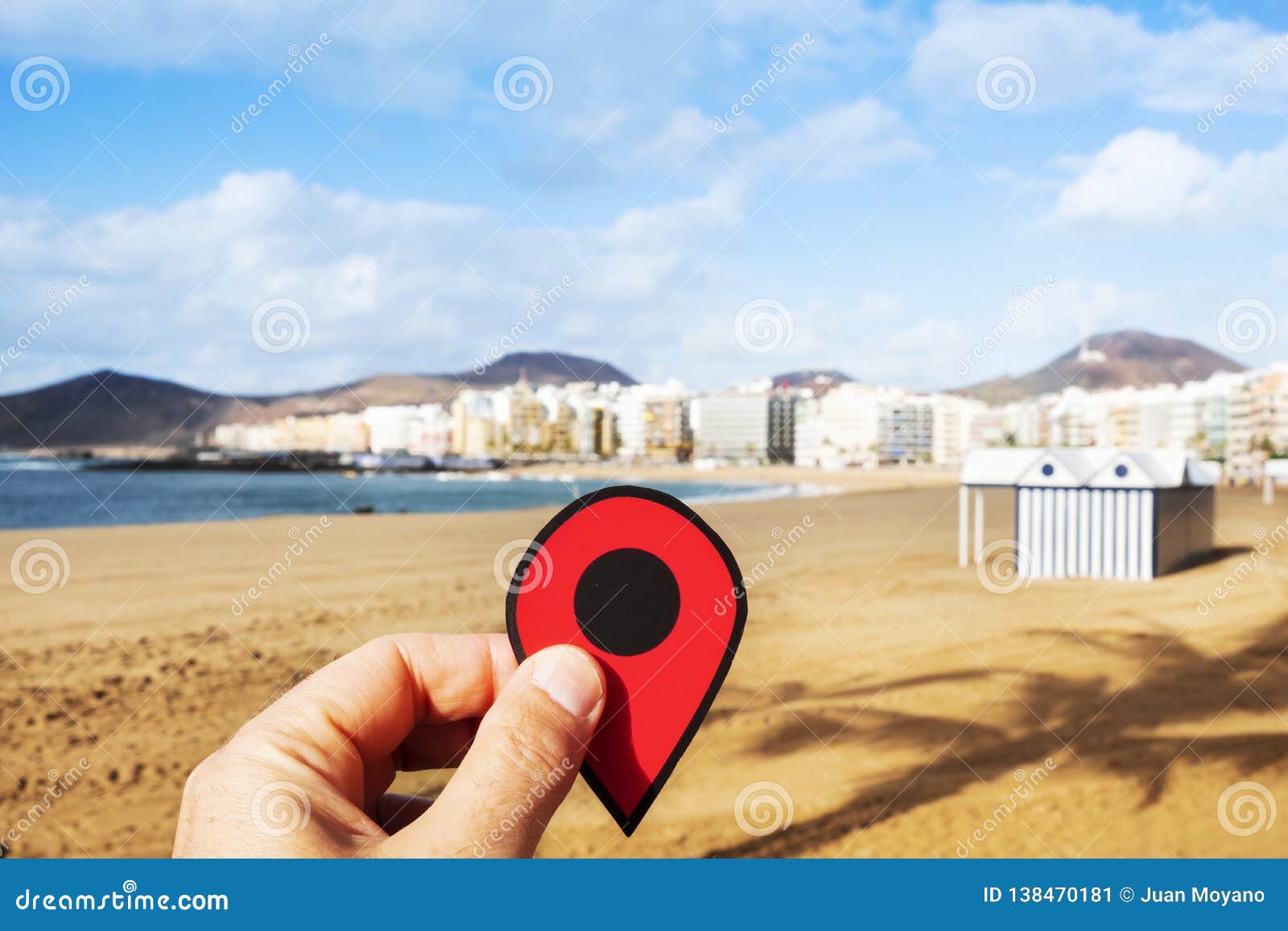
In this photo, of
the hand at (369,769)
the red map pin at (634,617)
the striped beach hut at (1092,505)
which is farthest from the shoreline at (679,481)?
the red map pin at (634,617)

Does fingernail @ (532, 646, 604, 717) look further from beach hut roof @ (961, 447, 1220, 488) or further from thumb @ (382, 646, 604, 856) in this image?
beach hut roof @ (961, 447, 1220, 488)

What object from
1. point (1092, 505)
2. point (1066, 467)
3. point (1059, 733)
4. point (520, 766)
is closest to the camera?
point (520, 766)

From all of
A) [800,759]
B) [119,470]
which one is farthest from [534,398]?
A: [800,759]

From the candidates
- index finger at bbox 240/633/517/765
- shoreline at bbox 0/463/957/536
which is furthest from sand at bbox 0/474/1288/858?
shoreline at bbox 0/463/957/536

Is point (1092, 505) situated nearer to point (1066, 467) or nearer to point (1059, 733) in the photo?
point (1066, 467)

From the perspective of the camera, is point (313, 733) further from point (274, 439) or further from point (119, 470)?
point (274, 439)

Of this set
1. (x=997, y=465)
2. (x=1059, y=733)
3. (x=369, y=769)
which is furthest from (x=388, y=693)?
(x=997, y=465)

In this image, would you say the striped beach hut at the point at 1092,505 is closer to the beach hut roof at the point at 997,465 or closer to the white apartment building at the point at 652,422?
the beach hut roof at the point at 997,465
